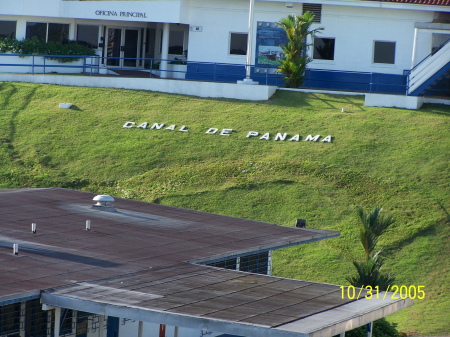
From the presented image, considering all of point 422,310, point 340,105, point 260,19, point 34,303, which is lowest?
point 422,310

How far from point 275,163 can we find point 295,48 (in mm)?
8157

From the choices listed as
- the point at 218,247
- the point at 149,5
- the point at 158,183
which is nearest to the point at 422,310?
the point at 218,247

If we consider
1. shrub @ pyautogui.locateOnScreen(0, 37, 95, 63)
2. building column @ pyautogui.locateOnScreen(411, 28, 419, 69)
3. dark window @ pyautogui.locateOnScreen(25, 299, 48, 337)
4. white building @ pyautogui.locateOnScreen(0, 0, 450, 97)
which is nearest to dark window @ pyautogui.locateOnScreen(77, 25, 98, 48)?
white building @ pyautogui.locateOnScreen(0, 0, 450, 97)

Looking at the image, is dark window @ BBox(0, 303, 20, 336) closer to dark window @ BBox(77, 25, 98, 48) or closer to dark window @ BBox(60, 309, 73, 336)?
dark window @ BBox(60, 309, 73, 336)

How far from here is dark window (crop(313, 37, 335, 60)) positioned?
39750mm

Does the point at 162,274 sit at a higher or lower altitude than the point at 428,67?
lower

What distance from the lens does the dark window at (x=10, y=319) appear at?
1380cm

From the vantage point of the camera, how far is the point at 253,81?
1474 inches

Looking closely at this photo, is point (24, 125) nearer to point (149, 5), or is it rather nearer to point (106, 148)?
point (106, 148)

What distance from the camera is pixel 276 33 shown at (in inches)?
1587

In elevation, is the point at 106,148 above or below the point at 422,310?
above

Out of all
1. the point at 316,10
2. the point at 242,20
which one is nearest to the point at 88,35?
the point at 242,20

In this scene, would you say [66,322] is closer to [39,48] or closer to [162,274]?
[162,274]

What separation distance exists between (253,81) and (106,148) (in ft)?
26.0
